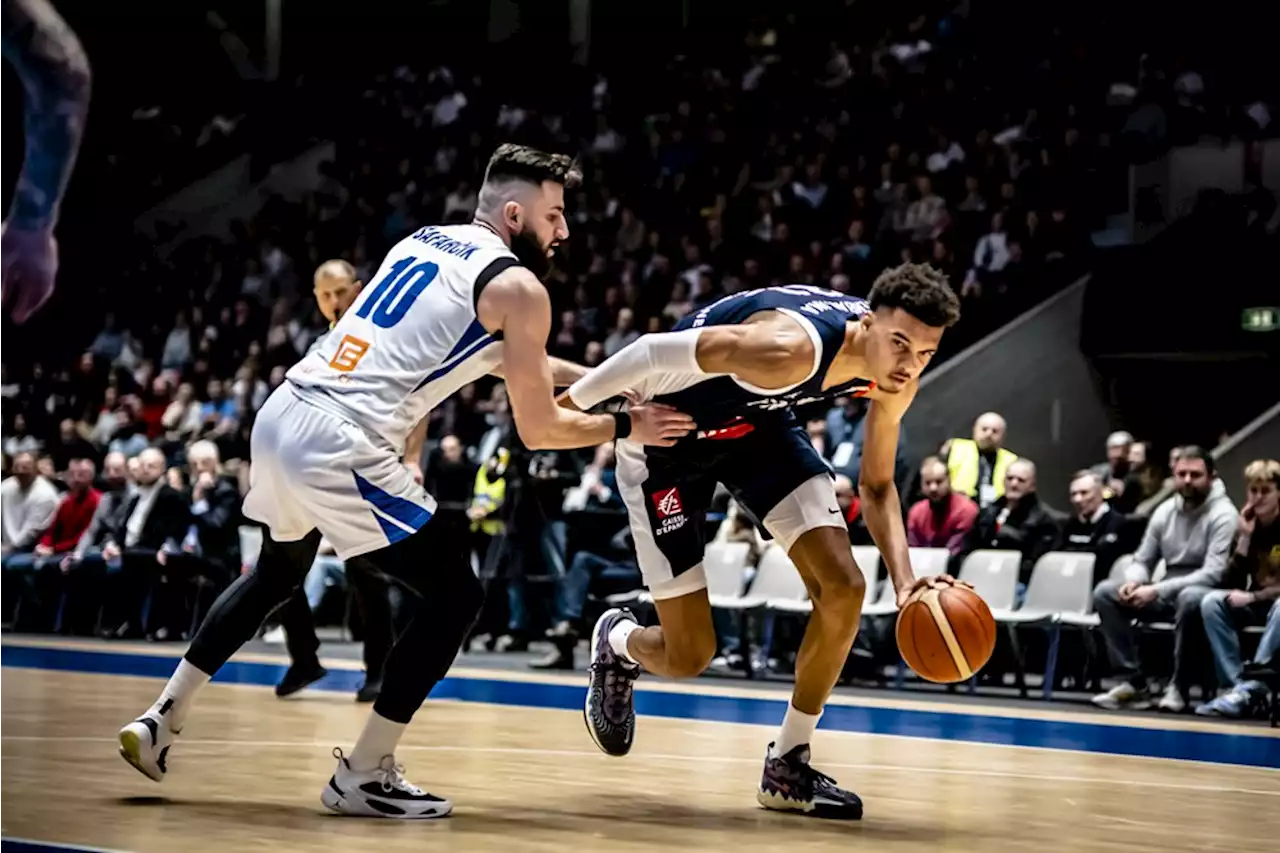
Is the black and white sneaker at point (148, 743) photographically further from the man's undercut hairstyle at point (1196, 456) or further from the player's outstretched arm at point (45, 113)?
the player's outstretched arm at point (45, 113)

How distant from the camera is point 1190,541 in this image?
9.00m

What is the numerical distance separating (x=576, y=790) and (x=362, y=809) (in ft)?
2.80

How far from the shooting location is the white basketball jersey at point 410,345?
14.3 ft

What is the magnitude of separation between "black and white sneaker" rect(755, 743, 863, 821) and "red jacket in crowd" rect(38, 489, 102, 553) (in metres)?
9.33

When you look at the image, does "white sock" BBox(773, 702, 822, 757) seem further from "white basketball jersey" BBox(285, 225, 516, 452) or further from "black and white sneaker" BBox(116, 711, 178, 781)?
"black and white sneaker" BBox(116, 711, 178, 781)

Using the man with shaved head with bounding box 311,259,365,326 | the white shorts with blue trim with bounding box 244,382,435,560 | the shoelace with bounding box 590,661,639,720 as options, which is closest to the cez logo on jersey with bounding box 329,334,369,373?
the white shorts with blue trim with bounding box 244,382,435,560

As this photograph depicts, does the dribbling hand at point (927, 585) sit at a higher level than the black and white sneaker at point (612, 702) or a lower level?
higher

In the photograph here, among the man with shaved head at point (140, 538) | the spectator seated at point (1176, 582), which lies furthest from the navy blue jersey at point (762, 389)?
the man with shaved head at point (140, 538)

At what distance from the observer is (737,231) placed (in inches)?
600

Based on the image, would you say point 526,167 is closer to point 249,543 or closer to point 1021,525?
point 1021,525

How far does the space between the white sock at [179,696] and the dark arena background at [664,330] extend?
211 millimetres

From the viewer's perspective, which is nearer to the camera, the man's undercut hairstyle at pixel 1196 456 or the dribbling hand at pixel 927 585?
the dribbling hand at pixel 927 585

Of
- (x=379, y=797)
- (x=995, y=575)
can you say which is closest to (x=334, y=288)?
(x=379, y=797)

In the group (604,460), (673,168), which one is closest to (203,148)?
(673,168)
